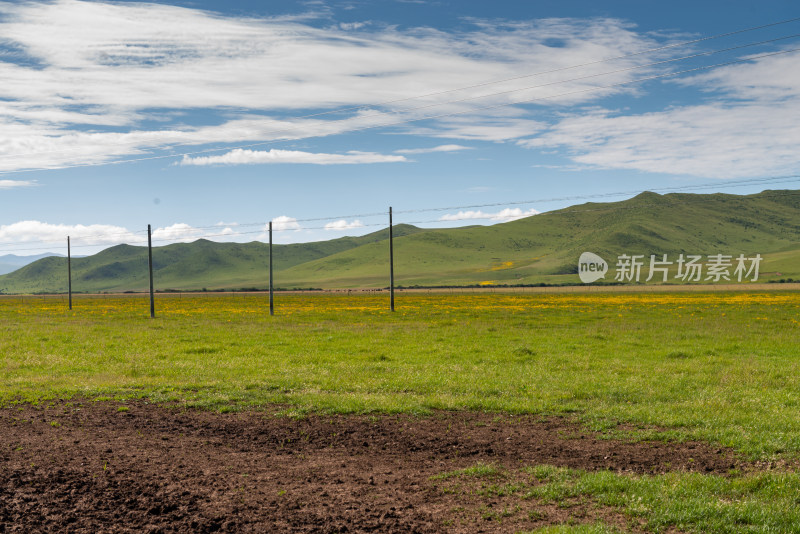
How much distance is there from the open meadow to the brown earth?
0.04m

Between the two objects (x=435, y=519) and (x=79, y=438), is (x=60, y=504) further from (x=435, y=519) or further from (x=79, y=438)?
(x=435, y=519)

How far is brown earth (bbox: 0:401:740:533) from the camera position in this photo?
812cm

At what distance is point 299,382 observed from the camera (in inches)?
726

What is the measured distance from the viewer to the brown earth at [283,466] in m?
8.12

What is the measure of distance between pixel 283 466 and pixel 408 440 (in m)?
2.69

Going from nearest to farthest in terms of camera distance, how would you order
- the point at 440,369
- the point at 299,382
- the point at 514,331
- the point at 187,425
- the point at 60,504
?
1. the point at 60,504
2. the point at 187,425
3. the point at 299,382
4. the point at 440,369
5. the point at 514,331

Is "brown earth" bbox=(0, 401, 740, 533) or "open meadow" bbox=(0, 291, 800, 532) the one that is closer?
"brown earth" bbox=(0, 401, 740, 533)

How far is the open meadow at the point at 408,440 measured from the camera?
326 inches

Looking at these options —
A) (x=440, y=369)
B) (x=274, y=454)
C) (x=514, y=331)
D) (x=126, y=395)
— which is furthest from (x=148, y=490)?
(x=514, y=331)

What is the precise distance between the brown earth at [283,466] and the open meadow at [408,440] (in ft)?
0.14

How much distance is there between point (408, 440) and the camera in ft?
39.5

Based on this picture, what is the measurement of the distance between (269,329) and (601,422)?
87.1 ft

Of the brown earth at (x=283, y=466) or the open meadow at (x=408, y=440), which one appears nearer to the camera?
the brown earth at (x=283, y=466)

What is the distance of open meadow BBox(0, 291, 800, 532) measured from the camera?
8.28m
